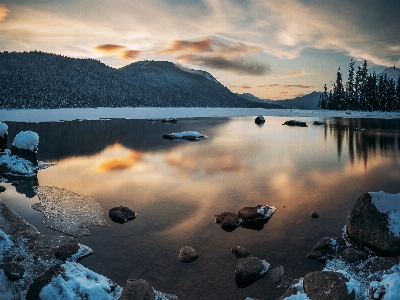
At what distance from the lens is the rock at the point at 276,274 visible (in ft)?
18.6

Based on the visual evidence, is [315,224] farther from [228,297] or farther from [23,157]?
[23,157]

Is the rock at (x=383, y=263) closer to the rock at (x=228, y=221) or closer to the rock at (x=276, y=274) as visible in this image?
the rock at (x=276, y=274)

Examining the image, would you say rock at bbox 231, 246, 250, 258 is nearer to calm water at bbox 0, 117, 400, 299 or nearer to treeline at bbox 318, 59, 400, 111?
calm water at bbox 0, 117, 400, 299

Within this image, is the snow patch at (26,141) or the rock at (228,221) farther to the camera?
the snow patch at (26,141)

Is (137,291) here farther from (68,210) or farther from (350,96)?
(350,96)

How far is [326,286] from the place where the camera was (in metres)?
4.97

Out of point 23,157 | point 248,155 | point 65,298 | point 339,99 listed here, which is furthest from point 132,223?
point 339,99

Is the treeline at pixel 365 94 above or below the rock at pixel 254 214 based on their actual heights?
above

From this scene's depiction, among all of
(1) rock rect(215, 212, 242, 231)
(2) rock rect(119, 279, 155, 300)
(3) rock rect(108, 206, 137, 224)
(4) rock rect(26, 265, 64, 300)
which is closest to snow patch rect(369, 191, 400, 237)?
(1) rock rect(215, 212, 242, 231)

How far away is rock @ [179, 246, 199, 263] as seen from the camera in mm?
6286

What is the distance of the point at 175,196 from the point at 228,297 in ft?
19.5

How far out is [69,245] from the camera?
6.62m

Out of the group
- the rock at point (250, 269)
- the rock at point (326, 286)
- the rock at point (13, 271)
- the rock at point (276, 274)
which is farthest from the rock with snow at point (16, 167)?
the rock at point (326, 286)

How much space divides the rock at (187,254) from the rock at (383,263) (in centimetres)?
368
